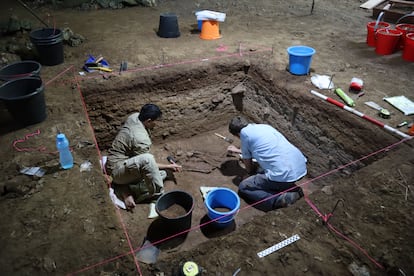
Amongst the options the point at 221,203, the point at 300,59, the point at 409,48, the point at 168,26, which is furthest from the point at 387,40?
the point at 221,203

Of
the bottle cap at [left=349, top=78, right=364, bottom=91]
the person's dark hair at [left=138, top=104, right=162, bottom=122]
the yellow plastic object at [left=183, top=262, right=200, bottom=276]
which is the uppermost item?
the person's dark hair at [left=138, top=104, right=162, bottom=122]

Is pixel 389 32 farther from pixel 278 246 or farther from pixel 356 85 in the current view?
pixel 278 246

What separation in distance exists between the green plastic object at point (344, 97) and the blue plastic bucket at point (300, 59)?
0.65 m

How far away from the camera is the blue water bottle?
2.83 meters

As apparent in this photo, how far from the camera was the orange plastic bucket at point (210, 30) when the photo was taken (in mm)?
5707

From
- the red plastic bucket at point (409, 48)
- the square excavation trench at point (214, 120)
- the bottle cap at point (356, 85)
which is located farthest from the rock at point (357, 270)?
the red plastic bucket at point (409, 48)

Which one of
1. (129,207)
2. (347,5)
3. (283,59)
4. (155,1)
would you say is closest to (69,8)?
(155,1)

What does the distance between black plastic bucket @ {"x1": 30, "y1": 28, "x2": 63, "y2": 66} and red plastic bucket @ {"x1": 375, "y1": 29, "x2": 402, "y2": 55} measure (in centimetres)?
531

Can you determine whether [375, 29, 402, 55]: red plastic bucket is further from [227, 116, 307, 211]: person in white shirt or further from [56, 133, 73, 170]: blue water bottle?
[56, 133, 73, 170]: blue water bottle

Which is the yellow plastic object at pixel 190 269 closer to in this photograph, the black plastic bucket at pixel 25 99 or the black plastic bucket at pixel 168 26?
the black plastic bucket at pixel 25 99

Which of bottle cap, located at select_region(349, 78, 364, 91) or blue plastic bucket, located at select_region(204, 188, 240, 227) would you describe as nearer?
blue plastic bucket, located at select_region(204, 188, 240, 227)

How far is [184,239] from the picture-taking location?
3.21 meters

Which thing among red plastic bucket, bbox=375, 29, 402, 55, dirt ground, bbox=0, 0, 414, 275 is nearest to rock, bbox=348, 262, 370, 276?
dirt ground, bbox=0, 0, 414, 275

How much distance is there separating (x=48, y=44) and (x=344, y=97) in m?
4.35
